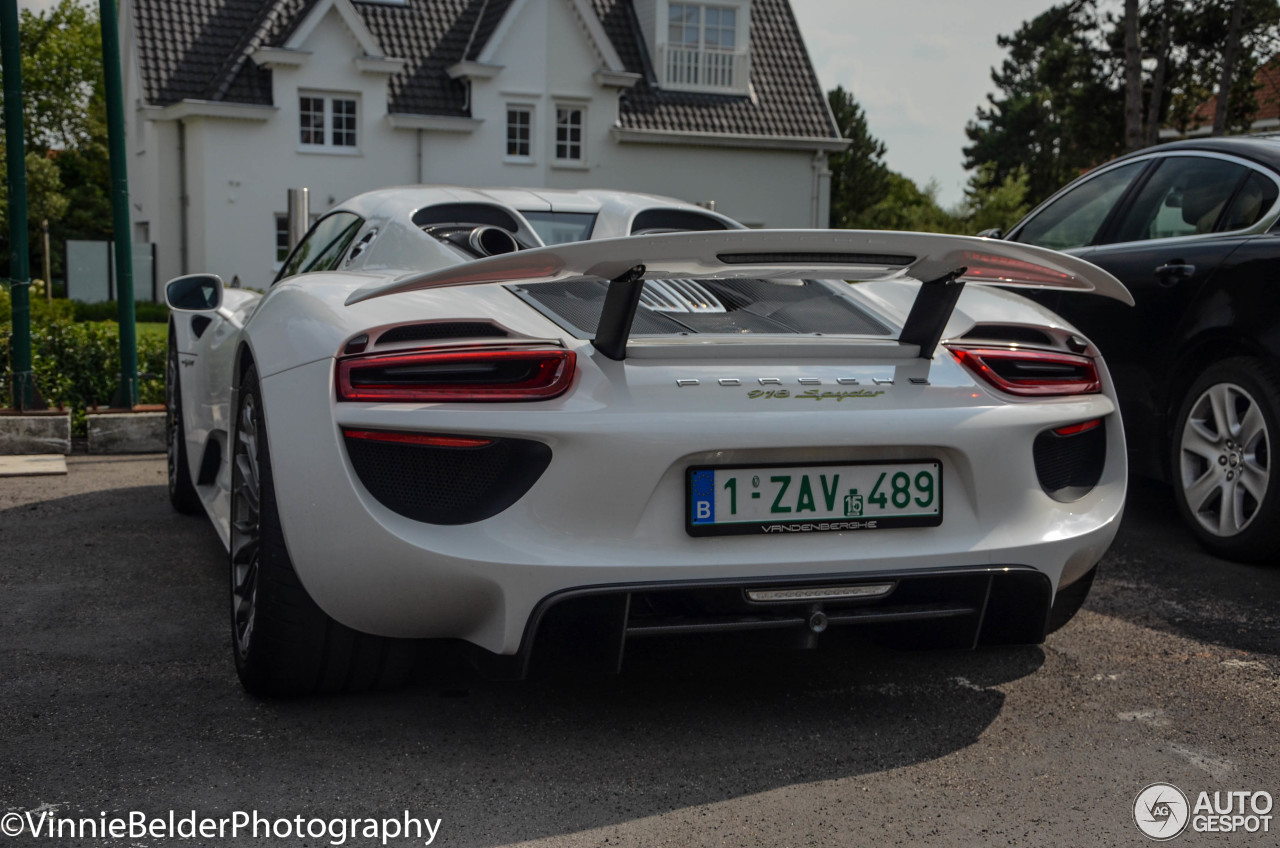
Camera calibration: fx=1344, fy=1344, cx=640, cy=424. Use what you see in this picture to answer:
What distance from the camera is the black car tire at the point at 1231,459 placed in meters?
4.56

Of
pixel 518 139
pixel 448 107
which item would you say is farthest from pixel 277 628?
pixel 518 139

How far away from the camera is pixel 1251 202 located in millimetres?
4965

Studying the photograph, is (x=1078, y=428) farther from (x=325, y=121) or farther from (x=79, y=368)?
(x=325, y=121)

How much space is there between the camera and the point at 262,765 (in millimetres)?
2863

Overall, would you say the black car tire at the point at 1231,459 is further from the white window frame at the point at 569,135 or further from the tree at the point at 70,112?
the tree at the point at 70,112

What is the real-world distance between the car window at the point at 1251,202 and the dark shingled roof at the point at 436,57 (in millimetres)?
26868

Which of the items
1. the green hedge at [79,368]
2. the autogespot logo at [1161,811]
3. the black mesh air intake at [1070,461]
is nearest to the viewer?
the autogespot logo at [1161,811]

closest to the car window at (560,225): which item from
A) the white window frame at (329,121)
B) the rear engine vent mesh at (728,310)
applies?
the rear engine vent mesh at (728,310)

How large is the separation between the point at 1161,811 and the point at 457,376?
1.68 meters

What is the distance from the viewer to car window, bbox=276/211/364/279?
13.9 feet

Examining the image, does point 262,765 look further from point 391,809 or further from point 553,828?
point 553,828

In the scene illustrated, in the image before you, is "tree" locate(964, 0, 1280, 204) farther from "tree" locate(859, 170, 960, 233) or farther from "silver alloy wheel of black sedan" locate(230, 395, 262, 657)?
"silver alloy wheel of black sedan" locate(230, 395, 262, 657)

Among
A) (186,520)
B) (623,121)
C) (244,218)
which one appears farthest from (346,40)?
(186,520)

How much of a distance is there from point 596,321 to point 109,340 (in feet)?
21.8
